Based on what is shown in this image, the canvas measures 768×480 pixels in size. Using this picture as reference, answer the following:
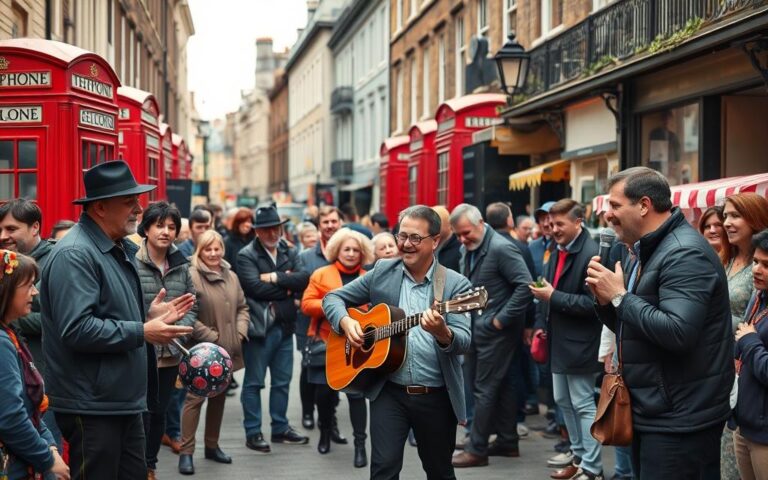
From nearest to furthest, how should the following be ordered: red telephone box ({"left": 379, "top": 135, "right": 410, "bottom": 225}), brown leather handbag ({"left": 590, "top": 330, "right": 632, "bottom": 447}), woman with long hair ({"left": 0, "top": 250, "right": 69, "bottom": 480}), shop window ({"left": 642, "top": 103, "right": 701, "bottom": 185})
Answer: woman with long hair ({"left": 0, "top": 250, "right": 69, "bottom": 480}) → brown leather handbag ({"left": 590, "top": 330, "right": 632, "bottom": 447}) → shop window ({"left": 642, "top": 103, "right": 701, "bottom": 185}) → red telephone box ({"left": 379, "top": 135, "right": 410, "bottom": 225})

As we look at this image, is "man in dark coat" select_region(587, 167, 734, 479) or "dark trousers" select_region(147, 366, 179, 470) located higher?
"man in dark coat" select_region(587, 167, 734, 479)

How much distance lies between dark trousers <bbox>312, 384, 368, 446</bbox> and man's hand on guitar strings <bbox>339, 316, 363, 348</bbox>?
3.02m

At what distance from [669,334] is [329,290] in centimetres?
482

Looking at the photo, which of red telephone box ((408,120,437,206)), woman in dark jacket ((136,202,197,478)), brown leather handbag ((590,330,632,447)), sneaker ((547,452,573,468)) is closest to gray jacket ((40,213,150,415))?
brown leather handbag ((590,330,632,447))

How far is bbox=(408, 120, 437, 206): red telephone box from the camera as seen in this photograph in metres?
20.7

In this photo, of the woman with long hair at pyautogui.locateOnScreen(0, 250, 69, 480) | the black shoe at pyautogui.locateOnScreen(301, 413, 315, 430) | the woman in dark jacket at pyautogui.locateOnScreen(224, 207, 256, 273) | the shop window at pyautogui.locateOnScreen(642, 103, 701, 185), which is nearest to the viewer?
the woman with long hair at pyautogui.locateOnScreen(0, 250, 69, 480)

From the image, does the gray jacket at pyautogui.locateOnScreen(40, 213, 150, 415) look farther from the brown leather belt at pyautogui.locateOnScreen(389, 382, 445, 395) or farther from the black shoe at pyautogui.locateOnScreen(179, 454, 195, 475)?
the black shoe at pyautogui.locateOnScreen(179, 454, 195, 475)

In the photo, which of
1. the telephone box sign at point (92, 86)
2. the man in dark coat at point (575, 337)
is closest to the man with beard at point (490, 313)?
the man in dark coat at point (575, 337)

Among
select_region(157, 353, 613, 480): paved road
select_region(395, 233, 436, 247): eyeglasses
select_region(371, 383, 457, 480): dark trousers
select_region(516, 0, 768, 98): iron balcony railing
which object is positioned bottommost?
select_region(157, 353, 613, 480): paved road

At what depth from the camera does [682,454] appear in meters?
4.61

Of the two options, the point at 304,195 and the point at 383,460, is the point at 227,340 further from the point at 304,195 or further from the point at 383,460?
the point at 304,195

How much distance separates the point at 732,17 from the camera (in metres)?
10.0

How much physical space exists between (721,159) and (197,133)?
241 feet

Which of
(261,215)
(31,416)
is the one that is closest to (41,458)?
(31,416)
